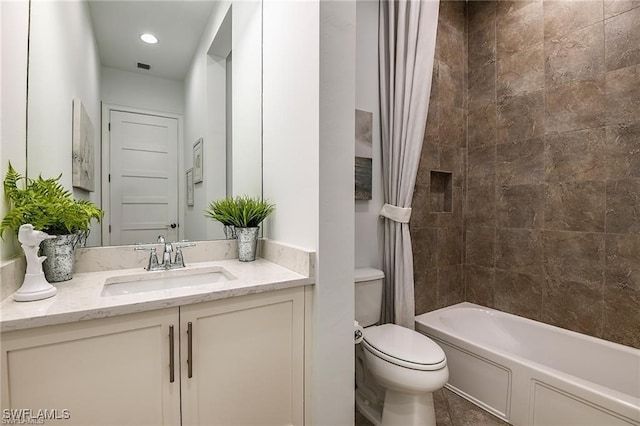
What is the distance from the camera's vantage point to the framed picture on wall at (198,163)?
164 cm

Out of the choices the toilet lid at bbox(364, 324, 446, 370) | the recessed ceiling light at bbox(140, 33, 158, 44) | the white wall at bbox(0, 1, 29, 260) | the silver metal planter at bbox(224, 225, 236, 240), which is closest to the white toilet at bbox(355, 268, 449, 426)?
the toilet lid at bbox(364, 324, 446, 370)

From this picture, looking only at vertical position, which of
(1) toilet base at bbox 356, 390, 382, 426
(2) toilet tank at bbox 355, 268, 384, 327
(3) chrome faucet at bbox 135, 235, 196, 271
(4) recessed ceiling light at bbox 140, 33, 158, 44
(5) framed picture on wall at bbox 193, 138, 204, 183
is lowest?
(1) toilet base at bbox 356, 390, 382, 426

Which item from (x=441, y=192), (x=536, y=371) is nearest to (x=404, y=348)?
(x=536, y=371)

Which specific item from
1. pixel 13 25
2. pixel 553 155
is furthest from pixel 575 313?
pixel 13 25

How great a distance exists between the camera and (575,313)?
202 cm

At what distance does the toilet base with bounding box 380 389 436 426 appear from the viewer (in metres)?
1.48

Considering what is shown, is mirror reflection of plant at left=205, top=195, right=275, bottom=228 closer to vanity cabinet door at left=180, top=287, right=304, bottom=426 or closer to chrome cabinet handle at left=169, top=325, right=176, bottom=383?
vanity cabinet door at left=180, top=287, right=304, bottom=426

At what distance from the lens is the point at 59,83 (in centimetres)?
126

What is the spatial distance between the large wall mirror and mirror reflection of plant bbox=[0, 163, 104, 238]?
13 centimetres

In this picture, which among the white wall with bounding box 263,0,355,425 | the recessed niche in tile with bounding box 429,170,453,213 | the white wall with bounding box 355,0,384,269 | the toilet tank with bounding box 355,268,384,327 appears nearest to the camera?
the white wall with bounding box 263,0,355,425

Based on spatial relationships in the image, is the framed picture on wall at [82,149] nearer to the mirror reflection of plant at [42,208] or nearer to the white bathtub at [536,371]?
the mirror reflection of plant at [42,208]

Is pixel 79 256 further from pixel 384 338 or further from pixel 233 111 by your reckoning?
pixel 384 338

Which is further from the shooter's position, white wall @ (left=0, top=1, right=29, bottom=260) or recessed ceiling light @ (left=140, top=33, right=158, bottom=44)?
recessed ceiling light @ (left=140, top=33, right=158, bottom=44)

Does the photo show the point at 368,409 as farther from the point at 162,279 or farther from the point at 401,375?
the point at 162,279
